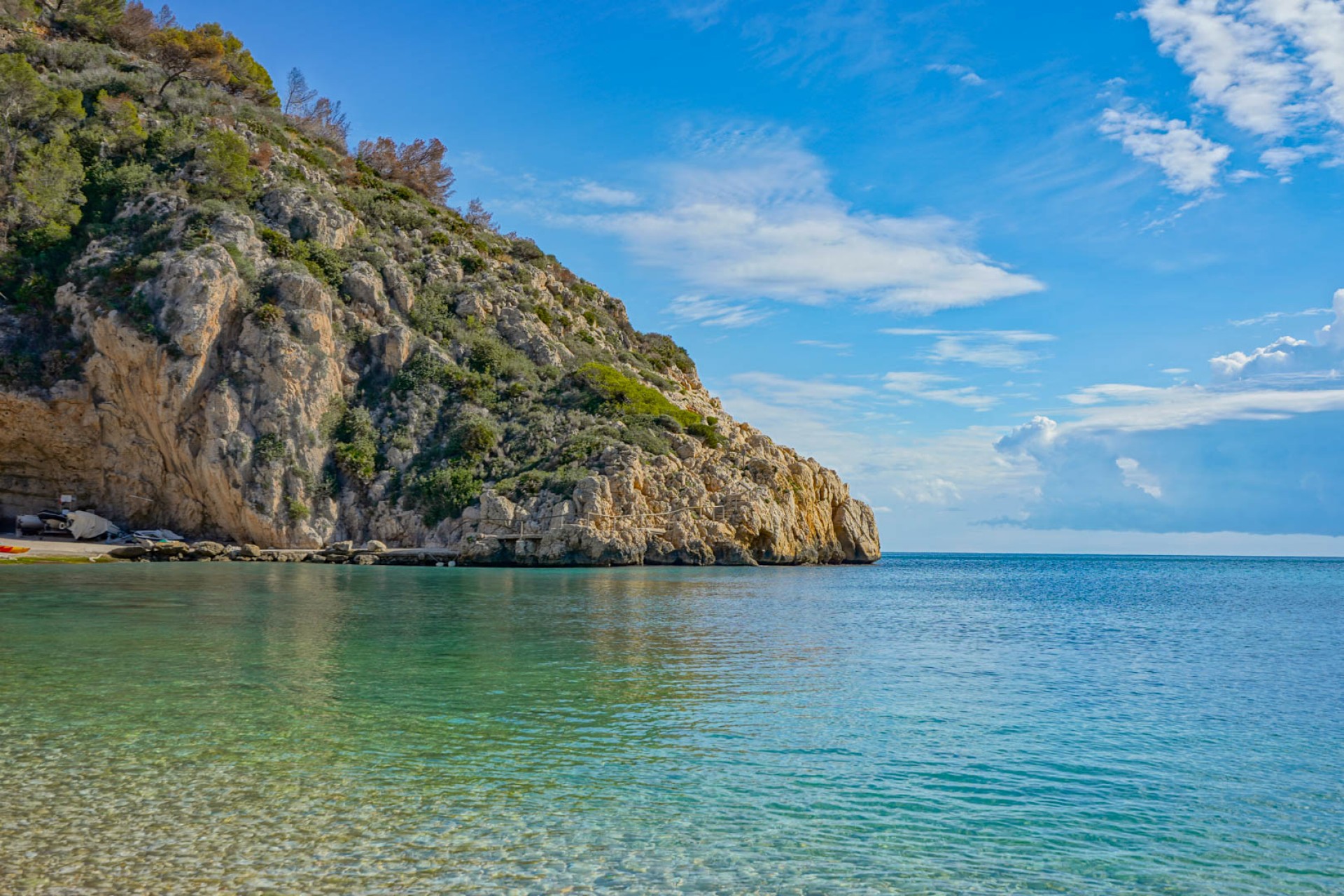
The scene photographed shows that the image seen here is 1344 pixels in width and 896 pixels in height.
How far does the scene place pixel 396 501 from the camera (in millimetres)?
53531

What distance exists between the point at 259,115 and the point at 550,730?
72.7 meters

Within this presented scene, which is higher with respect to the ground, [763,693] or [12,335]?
[12,335]

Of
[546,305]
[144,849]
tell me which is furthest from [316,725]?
[546,305]

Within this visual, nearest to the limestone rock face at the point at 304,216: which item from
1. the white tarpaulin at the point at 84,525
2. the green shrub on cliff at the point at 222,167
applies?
the green shrub on cliff at the point at 222,167

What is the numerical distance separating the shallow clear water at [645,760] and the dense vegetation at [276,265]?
3249 centimetres

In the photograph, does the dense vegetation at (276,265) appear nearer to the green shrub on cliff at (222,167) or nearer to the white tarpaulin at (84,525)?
the green shrub on cliff at (222,167)

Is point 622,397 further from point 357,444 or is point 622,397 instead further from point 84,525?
point 84,525

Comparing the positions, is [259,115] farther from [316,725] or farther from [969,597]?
[316,725]

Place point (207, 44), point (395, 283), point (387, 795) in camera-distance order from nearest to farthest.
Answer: point (387, 795)
point (395, 283)
point (207, 44)

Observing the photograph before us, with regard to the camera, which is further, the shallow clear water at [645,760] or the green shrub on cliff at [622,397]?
the green shrub on cliff at [622,397]

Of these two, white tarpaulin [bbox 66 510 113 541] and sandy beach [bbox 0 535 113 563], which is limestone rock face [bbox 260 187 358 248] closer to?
white tarpaulin [bbox 66 510 113 541]

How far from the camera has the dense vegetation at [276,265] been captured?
174ft


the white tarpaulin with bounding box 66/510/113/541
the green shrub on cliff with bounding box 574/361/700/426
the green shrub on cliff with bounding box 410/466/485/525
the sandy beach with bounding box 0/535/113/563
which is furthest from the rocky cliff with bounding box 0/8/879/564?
the sandy beach with bounding box 0/535/113/563

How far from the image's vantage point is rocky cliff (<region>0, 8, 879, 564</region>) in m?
50.9
